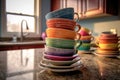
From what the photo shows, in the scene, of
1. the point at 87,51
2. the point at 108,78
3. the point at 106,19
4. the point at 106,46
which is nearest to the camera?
the point at 108,78

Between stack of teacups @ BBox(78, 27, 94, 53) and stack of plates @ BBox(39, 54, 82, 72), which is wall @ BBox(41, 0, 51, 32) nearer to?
stack of teacups @ BBox(78, 27, 94, 53)

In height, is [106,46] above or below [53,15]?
below

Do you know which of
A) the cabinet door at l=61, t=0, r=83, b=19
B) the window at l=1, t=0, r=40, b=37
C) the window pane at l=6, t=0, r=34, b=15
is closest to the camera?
the cabinet door at l=61, t=0, r=83, b=19

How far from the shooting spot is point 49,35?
49 centimetres

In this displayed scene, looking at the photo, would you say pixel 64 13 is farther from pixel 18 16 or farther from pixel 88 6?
pixel 18 16

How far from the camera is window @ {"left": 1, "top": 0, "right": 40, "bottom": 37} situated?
8.86 ft

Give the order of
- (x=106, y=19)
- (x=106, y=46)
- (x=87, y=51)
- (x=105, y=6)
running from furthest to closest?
(x=106, y=19) → (x=105, y=6) → (x=87, y=51) → (x=106, y=46)

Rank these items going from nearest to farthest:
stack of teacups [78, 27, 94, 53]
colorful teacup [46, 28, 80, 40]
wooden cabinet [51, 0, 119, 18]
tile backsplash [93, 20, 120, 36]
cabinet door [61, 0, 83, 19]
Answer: colorful teacup [46, 28, 80, 40], stack of teacups [78, 27, 94, 53], wooden cabinet [51, 0, 119, 18], tile backsplash [93, 20, 120, 36], cabinet door [61, 0, 83, 19]

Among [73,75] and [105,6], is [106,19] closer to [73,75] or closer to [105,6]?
[105,6]

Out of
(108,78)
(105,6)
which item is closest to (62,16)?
(108,78)

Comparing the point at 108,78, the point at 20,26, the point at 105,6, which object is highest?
the point at 105,6

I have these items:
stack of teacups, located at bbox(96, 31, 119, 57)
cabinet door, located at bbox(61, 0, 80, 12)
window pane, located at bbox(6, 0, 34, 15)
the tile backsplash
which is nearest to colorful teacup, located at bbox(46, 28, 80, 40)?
stack of teacups, located at bbox(96, 31, 119, 57)

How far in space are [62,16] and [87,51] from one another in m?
0.53

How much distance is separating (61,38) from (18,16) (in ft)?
8.92
